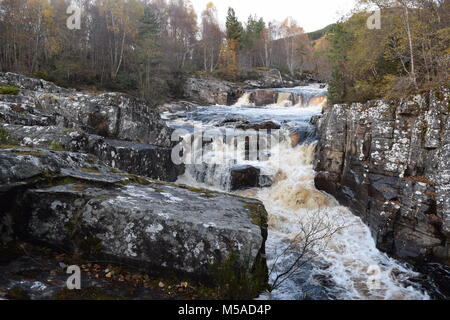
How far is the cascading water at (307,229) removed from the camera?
669cm

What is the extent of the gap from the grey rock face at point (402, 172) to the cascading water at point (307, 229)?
68 centimetres

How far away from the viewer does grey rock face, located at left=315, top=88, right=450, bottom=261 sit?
753 centimetres

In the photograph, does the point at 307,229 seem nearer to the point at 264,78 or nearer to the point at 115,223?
the point at 115,223

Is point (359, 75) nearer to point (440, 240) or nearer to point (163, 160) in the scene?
point (440, 240)

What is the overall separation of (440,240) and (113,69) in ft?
103

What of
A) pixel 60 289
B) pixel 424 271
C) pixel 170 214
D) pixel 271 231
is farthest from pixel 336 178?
pixel 60 289

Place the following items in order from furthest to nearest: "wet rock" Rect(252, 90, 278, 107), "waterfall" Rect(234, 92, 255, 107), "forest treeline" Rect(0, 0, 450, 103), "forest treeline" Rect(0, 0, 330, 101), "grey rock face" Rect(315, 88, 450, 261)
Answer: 1. "waterfall" Rect(234, 92, 255, 107)
2. "wet rock" Rect(252, 90, 278, 107)
3. "forest treeline" Rect(0, 0, 330, 101)
4. "forest treeline" Rect(0, 0, 450, 103)
5. "grey rock face" Rect(315, 88, 450, 261)

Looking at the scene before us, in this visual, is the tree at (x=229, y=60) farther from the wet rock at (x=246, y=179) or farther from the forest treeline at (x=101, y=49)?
the wet rock at (x=246, y=179)

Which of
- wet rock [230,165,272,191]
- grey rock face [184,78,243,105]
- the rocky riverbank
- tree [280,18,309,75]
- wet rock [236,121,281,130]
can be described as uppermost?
tree [280,18,309,75]

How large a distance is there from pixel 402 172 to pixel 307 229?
3.56 metres

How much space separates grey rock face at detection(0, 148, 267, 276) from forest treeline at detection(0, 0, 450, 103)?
9.07 m

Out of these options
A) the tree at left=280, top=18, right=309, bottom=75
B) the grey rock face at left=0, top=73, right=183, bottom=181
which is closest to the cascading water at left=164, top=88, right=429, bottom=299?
the grey rock face at left=0, top=73, right=183, bottom=181
